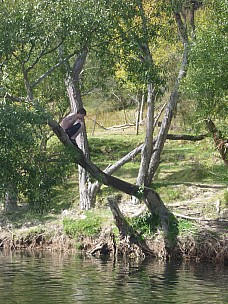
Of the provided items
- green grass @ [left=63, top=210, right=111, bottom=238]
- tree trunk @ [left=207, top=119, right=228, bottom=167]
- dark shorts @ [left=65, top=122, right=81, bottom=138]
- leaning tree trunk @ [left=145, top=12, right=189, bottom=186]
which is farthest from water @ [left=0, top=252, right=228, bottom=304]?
leaning tree trunk @ [left=145, top=12, right=189, bottom=186]

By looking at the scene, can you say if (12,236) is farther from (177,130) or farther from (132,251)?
(177,130)

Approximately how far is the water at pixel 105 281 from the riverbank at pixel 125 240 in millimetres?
803

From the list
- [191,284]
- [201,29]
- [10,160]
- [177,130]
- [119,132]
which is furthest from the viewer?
[119,132]

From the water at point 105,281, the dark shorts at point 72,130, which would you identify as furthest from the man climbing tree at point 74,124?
the water at point 105,281

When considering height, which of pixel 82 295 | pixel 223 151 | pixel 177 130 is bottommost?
pixel 82 295

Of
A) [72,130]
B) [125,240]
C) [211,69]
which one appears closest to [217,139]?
[211,69]

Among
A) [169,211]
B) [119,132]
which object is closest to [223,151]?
[169,211]

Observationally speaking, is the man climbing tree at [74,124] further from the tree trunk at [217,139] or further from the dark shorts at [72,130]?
the tree trunk at [217,139]

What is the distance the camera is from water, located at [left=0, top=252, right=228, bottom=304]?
1948 centimetres

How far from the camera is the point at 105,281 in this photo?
73.5ft

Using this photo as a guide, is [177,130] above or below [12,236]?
above

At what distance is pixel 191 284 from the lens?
2177 cm

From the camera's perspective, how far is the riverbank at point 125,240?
2642cm

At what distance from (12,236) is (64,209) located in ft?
12.3
